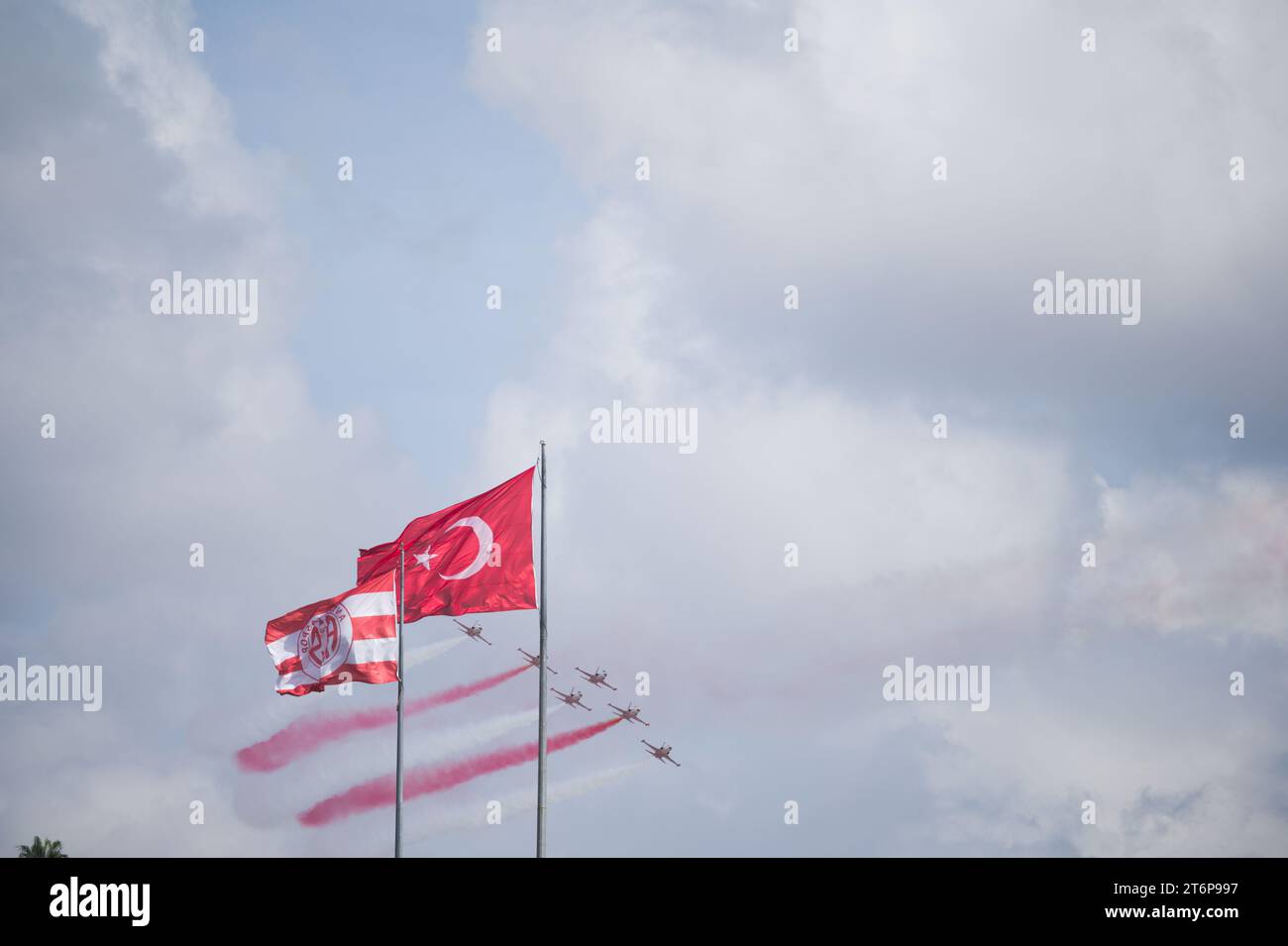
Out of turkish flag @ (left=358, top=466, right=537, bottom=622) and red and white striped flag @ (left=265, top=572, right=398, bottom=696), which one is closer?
turkish flag @ (left=358, top=466, right=537, bottom=622)

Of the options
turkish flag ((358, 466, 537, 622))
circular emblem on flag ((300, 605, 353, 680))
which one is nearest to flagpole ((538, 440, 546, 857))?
turkish flag ((358, 466, 537, 622))

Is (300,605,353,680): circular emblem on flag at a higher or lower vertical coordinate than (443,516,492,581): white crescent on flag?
lower

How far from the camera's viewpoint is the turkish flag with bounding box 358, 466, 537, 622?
39.4m

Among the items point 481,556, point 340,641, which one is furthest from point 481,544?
point 340,641

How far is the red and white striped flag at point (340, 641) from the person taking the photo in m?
43.7

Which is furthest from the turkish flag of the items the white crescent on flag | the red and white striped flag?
the red and white striped flag

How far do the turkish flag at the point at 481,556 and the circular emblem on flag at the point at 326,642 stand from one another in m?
3.53

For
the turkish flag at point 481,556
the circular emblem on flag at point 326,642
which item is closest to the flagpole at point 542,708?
the turkish flag at point 481,556

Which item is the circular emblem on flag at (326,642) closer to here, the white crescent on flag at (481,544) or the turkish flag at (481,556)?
the turkish flag at (481,556)

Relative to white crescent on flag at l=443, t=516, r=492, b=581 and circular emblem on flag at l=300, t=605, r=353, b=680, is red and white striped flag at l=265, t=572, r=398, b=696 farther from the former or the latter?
white crescent on flag at l=443, t=516, r=492, b=581

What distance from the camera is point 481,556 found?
131 ft

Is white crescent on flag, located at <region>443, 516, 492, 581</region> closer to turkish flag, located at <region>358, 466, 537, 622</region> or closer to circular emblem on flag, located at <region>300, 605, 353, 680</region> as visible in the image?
turkish flag, located at <region>358, 466, 537, 622</region>
